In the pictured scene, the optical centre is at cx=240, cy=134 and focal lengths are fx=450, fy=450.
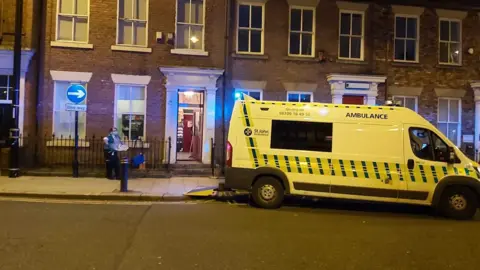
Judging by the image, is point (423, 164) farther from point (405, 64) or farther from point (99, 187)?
point (405, 64)

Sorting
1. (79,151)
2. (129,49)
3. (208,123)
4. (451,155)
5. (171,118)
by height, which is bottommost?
(79,151)

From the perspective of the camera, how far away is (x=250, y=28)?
648 inches

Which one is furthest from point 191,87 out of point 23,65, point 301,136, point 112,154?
point 301,136

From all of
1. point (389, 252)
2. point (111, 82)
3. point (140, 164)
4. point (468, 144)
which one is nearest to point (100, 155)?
point (140, 164)

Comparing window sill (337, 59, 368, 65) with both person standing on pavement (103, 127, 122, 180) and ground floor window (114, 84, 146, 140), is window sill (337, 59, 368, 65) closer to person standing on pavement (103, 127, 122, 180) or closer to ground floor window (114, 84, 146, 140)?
ground floor window (114, 84, 146, 140)

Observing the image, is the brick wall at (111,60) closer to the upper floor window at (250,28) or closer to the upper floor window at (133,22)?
the upper floor window at (133,22)

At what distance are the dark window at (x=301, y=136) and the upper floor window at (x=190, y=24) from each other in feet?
22.9

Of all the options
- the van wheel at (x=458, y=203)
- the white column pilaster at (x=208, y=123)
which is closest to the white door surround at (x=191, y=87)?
the white column pilaster at (x=208, y=123)

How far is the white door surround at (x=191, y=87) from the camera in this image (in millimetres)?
15602

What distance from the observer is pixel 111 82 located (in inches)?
609

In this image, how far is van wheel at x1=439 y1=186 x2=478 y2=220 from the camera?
974 cm

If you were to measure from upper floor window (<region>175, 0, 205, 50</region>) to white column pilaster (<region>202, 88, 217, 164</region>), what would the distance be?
1790 mm

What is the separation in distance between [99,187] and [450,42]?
14.1m

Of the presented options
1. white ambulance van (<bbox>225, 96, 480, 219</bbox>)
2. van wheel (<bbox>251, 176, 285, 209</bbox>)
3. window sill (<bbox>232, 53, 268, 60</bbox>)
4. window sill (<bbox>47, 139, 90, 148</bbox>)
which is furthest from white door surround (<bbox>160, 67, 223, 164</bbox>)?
van wheel (<bbox>251, 176, 285, 209</bbox>)
